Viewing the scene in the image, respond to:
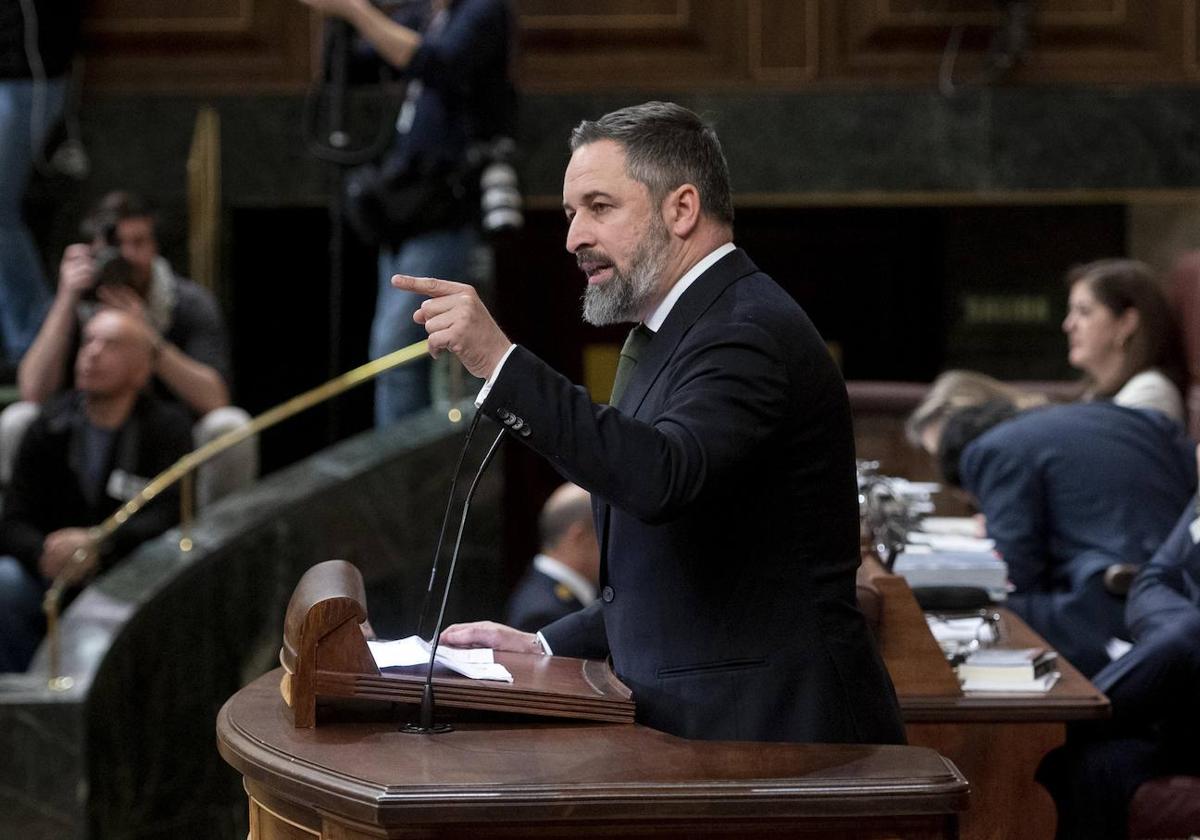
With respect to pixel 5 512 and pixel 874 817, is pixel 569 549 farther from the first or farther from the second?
pixel 874 817

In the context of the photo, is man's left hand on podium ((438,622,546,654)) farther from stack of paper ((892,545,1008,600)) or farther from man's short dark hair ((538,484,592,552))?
man's short dark hair ((538,484,592,552))

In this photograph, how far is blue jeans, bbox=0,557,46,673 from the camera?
183 inches

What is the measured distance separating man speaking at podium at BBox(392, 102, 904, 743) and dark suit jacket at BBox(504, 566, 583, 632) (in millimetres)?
1971

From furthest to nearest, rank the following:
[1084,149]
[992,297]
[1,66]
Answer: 1. [992,297]
2. [1084,149]
3. [1,66]

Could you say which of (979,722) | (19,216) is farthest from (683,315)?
(19,216)

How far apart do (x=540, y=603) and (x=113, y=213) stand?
1998 millimetres

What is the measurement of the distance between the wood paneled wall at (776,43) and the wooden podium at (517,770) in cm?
481

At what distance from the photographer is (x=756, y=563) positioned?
6.59 feet

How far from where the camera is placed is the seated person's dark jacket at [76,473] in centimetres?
481

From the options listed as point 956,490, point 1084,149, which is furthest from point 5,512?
point 1084,149

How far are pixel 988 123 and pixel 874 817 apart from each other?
5.09 meters

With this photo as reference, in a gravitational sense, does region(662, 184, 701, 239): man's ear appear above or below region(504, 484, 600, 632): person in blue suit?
above

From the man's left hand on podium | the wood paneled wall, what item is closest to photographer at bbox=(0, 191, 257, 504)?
the wood paneled wall

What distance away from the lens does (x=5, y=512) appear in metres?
4.79
